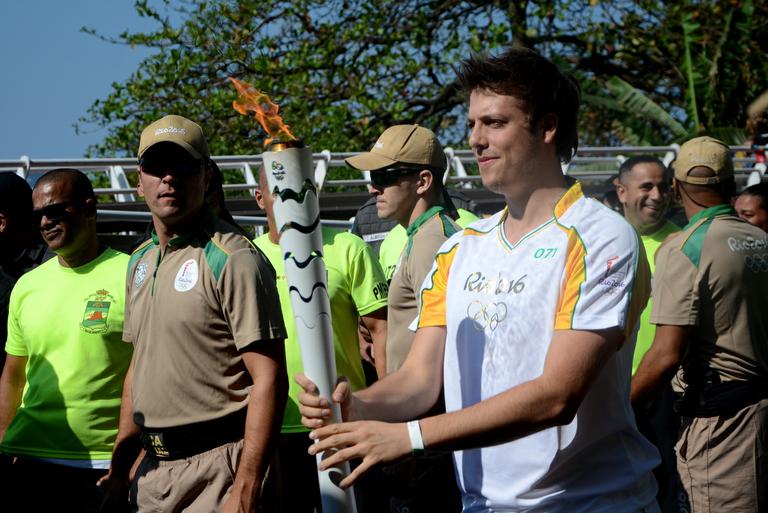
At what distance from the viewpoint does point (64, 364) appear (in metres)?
4.67

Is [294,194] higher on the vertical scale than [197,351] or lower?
higher

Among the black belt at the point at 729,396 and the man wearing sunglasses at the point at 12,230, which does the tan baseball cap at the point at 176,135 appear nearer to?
the man wearing sunglasses at the point at 12,230

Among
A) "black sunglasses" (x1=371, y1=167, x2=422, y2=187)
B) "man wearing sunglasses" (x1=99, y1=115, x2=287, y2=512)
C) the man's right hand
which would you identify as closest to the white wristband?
the man's right hand

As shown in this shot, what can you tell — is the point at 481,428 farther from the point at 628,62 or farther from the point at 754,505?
the point at 628,62

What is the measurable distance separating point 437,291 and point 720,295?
208 centimetres

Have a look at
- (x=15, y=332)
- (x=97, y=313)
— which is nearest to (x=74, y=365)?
(x=97, y=313)

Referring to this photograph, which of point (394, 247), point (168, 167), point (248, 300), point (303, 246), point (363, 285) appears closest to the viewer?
point (303, 246)

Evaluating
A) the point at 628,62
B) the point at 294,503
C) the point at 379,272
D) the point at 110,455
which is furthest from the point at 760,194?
the point at 628,62

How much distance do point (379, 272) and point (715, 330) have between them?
5.13 feet

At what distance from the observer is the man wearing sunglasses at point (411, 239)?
188 inches

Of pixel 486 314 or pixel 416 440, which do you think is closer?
pixel 416 440

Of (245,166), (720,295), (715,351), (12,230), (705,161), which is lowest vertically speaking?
(715,351)

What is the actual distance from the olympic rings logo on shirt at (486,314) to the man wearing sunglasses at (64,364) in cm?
231

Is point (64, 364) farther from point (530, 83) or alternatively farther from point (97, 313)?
point (530, 83)
